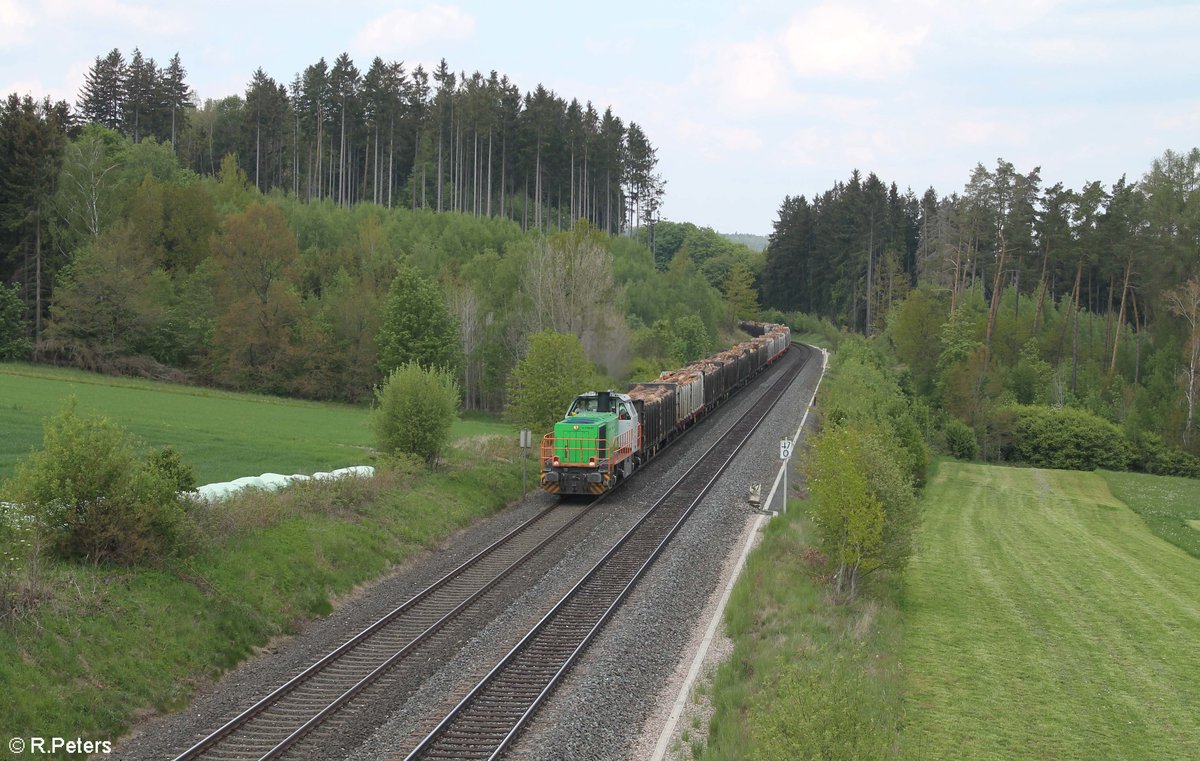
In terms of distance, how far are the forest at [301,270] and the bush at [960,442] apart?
64.6 ft

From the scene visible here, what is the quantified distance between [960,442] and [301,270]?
4945 centimetres

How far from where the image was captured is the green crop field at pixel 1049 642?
1464 cm

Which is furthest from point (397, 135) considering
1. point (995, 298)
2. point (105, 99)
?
point (995, 298)

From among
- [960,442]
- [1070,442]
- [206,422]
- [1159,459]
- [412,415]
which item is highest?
[412,415]

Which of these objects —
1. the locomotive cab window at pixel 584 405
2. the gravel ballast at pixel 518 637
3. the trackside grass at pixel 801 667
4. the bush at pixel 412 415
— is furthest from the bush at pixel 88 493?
the locomotive cab window at pixel 584 405

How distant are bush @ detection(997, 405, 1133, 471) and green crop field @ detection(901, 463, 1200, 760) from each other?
828 inches

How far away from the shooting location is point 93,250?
196 ft

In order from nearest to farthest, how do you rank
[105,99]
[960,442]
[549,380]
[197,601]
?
[197,601] → [549,380] → [960,442] → [105,99]

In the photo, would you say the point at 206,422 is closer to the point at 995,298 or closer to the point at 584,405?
the point at 584,405

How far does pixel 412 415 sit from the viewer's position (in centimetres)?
3141

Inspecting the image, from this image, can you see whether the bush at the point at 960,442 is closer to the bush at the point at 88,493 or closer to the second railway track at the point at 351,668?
the second railway track at the point at 351,668

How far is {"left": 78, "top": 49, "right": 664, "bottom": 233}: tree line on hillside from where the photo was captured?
342 feet

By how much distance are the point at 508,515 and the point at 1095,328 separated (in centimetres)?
6884

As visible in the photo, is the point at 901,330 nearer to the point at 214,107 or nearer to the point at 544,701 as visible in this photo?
the point at 544,701
